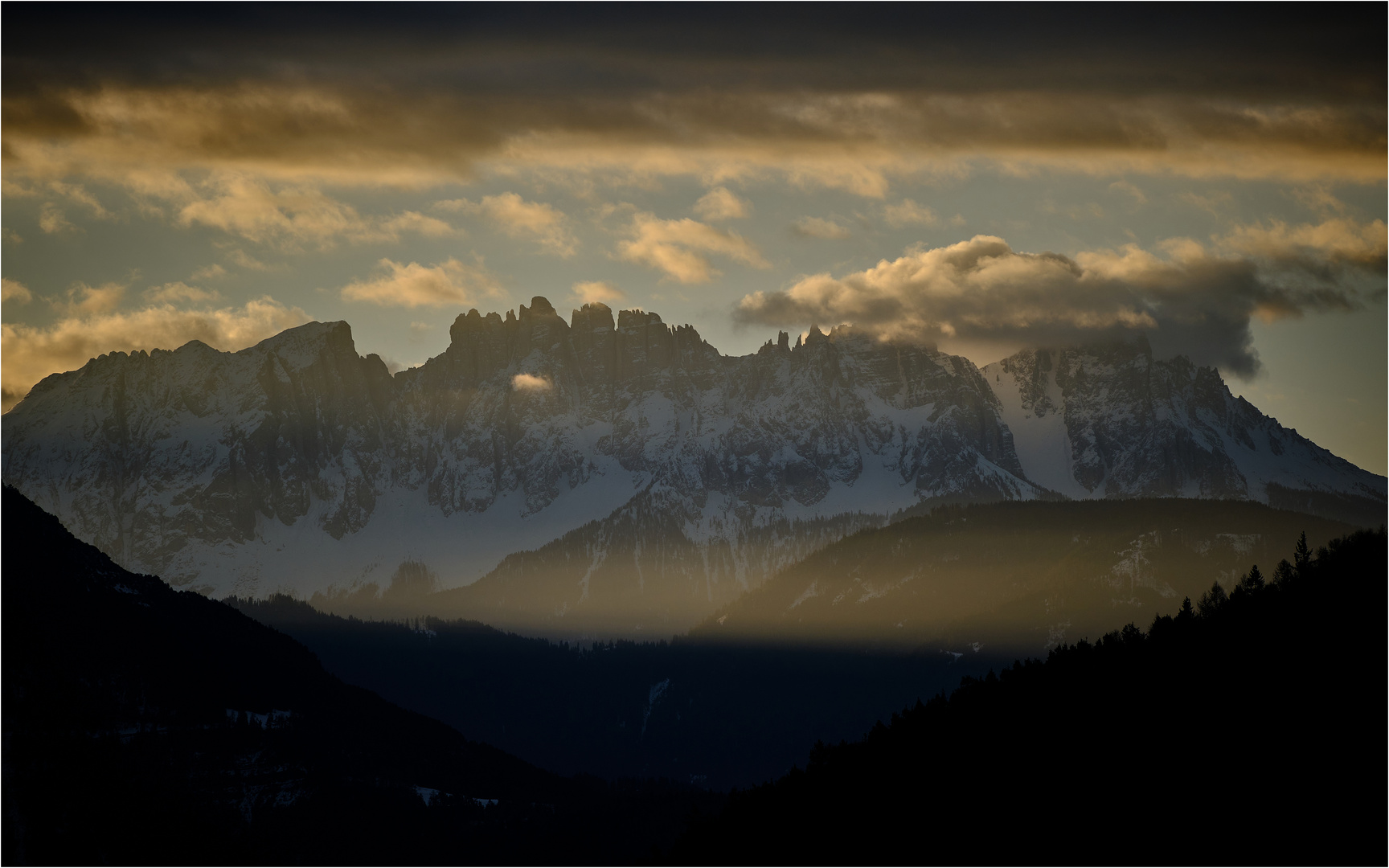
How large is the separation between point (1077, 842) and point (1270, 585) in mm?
57631

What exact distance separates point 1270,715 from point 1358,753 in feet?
46.9

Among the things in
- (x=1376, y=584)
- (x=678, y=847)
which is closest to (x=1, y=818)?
(x=678, y=847)

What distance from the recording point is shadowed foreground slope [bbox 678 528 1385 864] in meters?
135

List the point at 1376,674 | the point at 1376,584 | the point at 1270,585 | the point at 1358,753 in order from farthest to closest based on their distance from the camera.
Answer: the point at 1270,585
the point at 1376,584
the point at 1376,674
the point at 1358,753

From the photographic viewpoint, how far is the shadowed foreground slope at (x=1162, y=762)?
134750 millimetres

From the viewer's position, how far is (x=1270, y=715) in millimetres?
147875

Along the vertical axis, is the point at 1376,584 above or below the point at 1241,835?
above

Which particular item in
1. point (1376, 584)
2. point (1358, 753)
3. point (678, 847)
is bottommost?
point (678, 847)

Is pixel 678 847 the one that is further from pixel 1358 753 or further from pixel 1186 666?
pixel 1358 753

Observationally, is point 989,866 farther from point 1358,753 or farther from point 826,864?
point 1358,753

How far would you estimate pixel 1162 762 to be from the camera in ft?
501

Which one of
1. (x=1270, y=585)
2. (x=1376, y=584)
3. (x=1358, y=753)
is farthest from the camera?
(x=1270, y=585)

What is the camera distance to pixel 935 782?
575 ft

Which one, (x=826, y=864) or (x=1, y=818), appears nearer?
(x=826, y=864)
